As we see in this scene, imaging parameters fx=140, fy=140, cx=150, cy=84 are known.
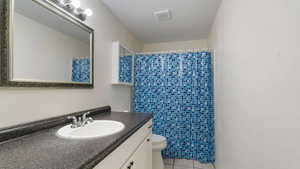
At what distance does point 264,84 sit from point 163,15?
1.65 meters

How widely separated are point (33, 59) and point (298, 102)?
4.83ft

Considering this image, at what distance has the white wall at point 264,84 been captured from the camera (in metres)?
0.58

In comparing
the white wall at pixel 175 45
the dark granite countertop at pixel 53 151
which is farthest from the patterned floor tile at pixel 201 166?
the white wall at pixel 175 45

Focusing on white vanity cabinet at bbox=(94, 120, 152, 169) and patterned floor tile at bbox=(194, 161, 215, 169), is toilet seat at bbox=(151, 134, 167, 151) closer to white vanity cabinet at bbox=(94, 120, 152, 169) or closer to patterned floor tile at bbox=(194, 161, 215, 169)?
white vanity cabinet at bbox=(94, 120, 152, 169)

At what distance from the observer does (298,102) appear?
0.55 metres

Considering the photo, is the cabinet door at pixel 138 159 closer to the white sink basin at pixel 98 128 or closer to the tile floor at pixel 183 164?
the white sink basin at pixel 98 128

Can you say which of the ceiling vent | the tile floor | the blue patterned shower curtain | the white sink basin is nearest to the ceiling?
the ceiling vent

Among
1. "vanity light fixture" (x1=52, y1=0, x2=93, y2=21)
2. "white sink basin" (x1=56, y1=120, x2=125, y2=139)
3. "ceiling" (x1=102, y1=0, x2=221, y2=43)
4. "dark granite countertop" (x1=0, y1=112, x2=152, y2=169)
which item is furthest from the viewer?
"ceiling" (x1=102, y1=0, x2=221, y2=43)

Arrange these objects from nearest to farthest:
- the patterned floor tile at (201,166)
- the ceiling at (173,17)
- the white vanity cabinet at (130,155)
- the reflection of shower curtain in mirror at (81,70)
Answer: the white vanity cabinet at (130,155) → the reflection of shower curtain in mirror at (81,70) → the ceiling at (173,17) → the patterned floor tile at (201,166)

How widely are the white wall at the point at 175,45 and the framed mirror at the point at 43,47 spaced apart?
1.99 metres

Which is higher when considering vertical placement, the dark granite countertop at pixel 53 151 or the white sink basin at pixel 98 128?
the dark granite countertop at pixel 53 151

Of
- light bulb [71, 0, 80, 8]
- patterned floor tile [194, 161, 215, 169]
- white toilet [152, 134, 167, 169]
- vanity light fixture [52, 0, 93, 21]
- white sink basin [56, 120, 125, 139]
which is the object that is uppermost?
light bulb [71, 0, 80, 8]

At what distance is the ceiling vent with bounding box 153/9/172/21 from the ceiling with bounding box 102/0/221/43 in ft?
0.16

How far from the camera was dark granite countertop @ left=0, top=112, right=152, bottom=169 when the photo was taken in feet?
1.78
